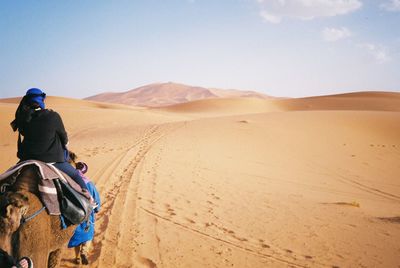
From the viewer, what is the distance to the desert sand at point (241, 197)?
4.45 m

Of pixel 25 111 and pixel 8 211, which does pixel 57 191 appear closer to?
pixel 8 211

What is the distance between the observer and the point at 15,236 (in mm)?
2305

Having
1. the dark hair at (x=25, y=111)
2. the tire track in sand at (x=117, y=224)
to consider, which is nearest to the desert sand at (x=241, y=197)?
the tire track in sand at (x=117, y=224)

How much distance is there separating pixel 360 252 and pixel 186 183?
4757 millimetres

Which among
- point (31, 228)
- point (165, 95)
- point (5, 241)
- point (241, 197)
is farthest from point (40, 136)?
point (165, 95)

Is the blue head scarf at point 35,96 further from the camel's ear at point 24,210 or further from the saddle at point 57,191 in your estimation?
the camel's ear at point 24,210

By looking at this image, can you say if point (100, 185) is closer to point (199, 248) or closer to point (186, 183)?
point (186, 183)

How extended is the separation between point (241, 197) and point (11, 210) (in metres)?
5.83

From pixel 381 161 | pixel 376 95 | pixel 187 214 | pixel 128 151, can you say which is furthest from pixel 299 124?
pixel 376 95

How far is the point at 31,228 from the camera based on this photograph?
7.90ft

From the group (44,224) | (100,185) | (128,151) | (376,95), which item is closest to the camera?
(44,224)

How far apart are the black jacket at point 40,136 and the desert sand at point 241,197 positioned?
1.83 m

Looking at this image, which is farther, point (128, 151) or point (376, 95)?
point (376, 95)

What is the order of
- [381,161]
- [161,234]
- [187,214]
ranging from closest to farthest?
[161,234] → [187,214] → [381,161]
